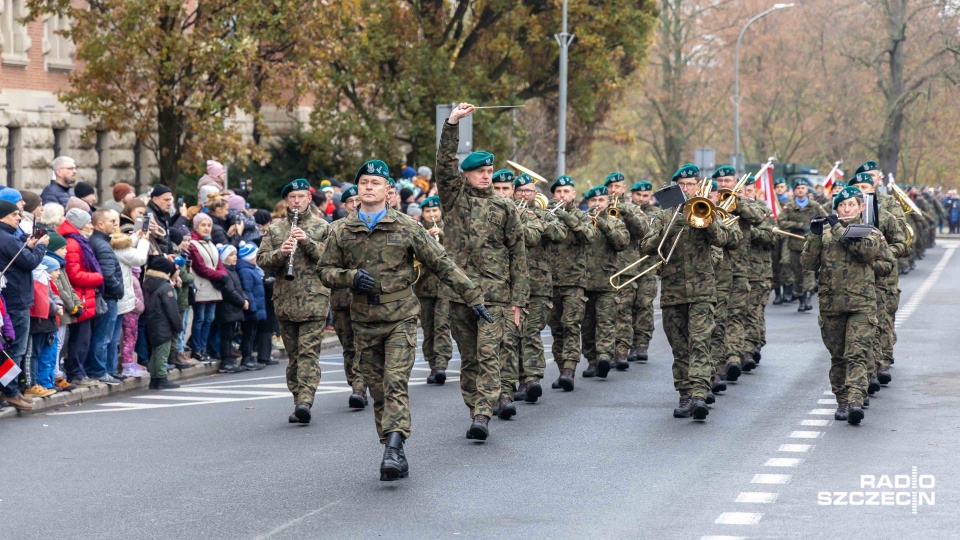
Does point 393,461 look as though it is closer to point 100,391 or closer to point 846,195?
point 846,195

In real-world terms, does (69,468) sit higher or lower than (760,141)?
lower

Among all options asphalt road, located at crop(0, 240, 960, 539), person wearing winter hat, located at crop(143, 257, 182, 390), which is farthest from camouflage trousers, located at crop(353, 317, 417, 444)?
person wearing winter hat, located at crop(143, 257, 182, 390)

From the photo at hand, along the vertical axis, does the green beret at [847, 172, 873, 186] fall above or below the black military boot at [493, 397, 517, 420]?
above

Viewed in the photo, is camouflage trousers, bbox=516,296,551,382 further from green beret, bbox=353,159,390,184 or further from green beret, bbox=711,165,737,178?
green beret, bbox=353,159,390,184

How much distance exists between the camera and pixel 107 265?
1409 cm

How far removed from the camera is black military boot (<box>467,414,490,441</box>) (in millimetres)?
10898

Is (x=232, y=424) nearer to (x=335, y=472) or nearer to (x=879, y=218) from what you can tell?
(x=335, y=472)

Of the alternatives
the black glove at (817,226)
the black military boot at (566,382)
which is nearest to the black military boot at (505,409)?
the black military boot at (566,382)

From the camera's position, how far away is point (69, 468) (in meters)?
10.2

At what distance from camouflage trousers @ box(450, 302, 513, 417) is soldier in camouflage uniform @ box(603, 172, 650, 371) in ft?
13.5

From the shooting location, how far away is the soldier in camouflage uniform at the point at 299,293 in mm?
12320

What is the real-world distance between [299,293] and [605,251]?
4121 millimetres

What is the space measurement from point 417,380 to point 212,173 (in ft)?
19.2

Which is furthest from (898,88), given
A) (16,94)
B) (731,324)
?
(731,324)
